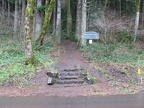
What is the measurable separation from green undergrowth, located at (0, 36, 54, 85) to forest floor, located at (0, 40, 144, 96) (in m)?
0.47

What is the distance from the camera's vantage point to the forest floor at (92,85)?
443 inches

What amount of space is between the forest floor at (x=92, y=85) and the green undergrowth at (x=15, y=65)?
1.53 ft

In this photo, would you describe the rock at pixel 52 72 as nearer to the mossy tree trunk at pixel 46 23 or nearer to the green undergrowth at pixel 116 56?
the green undergrowth at pixel 116 56

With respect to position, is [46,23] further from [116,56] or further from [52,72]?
[52,72]

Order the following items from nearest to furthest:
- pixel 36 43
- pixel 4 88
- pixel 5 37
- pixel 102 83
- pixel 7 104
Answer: pixel 7 104, pixel 4 88, pixel 102 83, pixel 36 43, pixel 5 37

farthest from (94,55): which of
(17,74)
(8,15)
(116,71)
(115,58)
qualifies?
(8,15)

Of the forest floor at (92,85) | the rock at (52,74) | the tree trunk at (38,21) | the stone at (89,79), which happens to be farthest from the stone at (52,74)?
the tree trunk at (38,21)

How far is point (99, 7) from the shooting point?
27641 mm

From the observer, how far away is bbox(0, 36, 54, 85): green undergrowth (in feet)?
41.7

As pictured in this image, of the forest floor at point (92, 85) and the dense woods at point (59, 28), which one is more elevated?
the dense woods at point (59, 28)

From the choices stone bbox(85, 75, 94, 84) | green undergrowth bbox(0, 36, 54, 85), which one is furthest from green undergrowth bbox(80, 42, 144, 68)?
green undergrowth bbox(0, 36, 54, 85)

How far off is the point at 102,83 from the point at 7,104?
5.81 meters

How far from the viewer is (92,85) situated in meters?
12.5

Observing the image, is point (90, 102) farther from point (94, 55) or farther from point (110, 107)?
point (94, 55)
